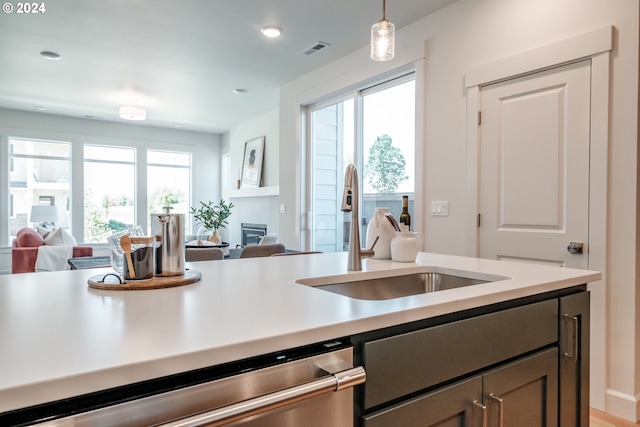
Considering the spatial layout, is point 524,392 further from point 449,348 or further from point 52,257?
point 52,257

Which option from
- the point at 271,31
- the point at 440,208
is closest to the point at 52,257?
the point at 271,31

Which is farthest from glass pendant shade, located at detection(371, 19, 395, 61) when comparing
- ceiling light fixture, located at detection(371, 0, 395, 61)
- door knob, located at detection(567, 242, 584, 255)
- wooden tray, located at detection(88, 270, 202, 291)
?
door knob, located at detection(567, 242, 584, 255)

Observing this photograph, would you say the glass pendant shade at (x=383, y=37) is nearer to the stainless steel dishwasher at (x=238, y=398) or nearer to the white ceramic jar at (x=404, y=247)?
the white ceramic jar at (x=404, y=247)

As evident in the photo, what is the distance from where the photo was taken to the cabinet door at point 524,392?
0.98 m

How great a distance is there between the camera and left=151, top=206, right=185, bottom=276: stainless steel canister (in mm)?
1119

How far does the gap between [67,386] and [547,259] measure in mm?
2598

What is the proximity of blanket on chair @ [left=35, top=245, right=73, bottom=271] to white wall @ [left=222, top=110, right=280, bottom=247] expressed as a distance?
278cm

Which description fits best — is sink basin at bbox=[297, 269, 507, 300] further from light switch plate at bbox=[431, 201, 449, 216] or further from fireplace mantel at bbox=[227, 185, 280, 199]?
fireplace mantel at bbox=[227, 185, 280, 199]

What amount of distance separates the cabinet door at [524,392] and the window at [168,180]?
297 inches

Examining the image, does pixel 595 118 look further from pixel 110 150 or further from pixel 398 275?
pixel 110 150

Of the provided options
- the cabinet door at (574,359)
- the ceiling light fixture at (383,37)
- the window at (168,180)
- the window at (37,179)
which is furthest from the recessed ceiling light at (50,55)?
the cabinet door at (574,359)

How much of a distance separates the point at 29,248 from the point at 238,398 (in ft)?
18.6

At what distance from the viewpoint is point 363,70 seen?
148 inches

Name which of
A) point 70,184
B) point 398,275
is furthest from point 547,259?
point 70,184
